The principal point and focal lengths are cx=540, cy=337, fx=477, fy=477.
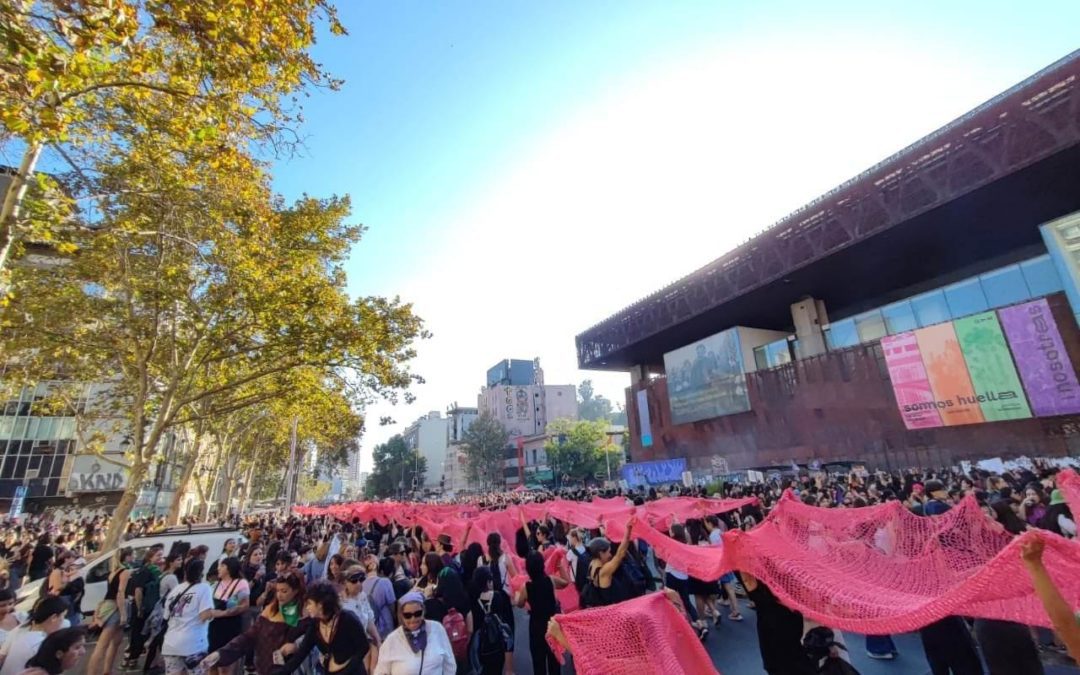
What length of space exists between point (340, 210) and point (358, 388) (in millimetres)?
5392

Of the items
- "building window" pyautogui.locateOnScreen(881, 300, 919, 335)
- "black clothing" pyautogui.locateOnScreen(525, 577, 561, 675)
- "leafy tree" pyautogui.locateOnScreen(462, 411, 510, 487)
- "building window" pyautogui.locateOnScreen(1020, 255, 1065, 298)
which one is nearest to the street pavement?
"black clothing" pyautogui.locateOnScreen(525, 577, 561, 675)

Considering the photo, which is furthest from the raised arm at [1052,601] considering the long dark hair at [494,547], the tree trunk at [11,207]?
the tree trunk at [11,207]

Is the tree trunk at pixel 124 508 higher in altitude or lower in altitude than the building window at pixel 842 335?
lower

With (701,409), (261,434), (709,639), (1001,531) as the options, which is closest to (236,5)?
(1001,531)

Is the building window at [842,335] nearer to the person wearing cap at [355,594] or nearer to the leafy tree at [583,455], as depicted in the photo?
the leafy tree at [583,455]

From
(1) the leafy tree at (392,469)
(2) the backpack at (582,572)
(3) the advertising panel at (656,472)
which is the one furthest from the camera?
(1) the leafy tree at (392,469)

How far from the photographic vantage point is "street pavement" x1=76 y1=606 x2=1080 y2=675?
5.56m

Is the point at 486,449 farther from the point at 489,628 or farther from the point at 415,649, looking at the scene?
the point at 415,649

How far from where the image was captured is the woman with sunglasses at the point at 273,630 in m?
4.35

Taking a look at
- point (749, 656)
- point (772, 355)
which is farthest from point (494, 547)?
point (772, 355)

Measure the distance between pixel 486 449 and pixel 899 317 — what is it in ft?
162

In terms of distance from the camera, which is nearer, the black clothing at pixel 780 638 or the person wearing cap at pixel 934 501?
the black clothing at pixel 780 638

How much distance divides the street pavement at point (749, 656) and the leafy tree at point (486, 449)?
58474 mm

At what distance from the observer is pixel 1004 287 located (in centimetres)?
2497
